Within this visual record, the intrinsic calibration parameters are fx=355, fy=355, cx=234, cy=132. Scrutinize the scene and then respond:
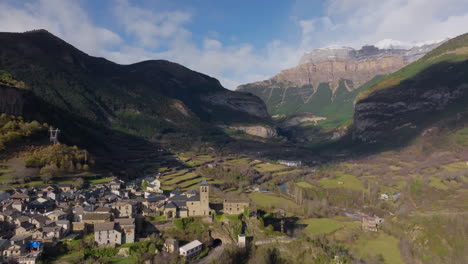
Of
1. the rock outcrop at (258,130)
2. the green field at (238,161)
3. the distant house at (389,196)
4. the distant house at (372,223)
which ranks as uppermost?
the rock outcrop at (258,130)

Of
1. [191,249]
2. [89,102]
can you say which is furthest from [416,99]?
[191,249]

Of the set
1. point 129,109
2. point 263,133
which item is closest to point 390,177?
point 263,133

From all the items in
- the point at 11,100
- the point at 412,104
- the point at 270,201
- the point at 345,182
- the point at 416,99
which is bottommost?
the point at 270,201

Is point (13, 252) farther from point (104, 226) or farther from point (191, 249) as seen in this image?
point (191, 249)

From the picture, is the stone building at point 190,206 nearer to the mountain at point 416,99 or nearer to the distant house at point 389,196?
the distant house at point 389,196

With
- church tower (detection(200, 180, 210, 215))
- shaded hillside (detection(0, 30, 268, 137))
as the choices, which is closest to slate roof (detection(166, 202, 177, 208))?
church tower (detection(200, 180, 210, 215))

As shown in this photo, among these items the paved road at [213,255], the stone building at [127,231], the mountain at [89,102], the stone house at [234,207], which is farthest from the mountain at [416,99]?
the stone building at [127,231]
